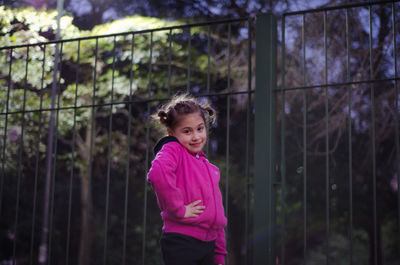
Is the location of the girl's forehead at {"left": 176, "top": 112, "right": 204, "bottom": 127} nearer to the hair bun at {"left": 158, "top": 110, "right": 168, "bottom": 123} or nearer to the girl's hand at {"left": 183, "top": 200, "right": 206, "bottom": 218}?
the hair bun at {"left": 158, "top": 110, "right": 168, "bottom": 123}

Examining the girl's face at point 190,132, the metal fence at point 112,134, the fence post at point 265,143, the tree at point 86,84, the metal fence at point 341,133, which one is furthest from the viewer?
the metal fence at point 112,134

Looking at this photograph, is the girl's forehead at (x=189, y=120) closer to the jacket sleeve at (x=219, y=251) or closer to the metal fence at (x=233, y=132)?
the jacket sleeve at (x=219, y=251)

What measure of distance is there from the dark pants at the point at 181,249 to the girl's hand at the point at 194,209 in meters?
0.11

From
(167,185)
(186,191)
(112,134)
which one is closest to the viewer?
(167,185)

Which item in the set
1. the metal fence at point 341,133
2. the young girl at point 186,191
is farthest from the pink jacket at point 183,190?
the metal fence at point 341,133

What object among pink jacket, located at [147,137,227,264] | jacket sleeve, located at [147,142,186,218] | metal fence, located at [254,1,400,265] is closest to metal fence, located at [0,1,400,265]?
metal fence, located at [254,1,400,265]

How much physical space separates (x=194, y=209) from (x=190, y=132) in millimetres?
356

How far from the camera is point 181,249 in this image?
6.38 ft

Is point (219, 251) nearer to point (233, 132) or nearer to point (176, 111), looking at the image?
point (176, 111)

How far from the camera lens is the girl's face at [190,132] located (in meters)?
2.06

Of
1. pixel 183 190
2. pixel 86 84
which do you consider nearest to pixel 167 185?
pixel 183 190

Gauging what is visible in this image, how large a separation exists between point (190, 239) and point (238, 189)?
19.2 ft

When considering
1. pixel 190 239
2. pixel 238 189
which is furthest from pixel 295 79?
pixel 190 239

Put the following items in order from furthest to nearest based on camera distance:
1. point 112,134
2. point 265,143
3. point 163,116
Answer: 1. point 112,134
2. point 265,143
3. point 163,116
